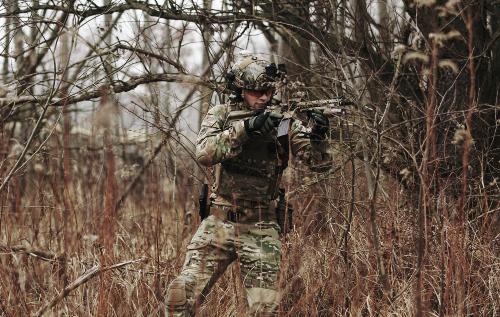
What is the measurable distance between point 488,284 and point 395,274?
0.46 m

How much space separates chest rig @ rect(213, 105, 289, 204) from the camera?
10.7 ft

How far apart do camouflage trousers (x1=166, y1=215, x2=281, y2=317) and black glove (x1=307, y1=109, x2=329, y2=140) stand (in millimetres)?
509

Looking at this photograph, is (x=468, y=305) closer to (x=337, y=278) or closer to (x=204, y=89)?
(x=337, y=278)

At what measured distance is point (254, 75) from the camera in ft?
10.5

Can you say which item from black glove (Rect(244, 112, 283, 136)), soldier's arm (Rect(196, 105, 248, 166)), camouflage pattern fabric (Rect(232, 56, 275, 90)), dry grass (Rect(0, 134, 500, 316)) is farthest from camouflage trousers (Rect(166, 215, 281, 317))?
camouflage pattern fabric (Rect(232, 56, 275, 90))

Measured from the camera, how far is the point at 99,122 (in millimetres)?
1769

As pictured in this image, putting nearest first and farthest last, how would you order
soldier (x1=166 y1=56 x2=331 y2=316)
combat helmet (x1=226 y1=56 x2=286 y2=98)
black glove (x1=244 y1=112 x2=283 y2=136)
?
black glove (x1=244 y1=112 x2=283 y2=136) → soldier (x1=166 y1=56 x2=331 y2=316) → combat helmet (x1=226 y1=56 x2=286 y2=98)

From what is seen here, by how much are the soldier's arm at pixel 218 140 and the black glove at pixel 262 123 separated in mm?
37

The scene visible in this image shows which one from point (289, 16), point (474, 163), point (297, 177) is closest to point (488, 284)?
point (474, 163)

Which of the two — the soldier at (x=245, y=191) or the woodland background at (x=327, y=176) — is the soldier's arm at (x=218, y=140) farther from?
the woodland background at (x=327, y=176)

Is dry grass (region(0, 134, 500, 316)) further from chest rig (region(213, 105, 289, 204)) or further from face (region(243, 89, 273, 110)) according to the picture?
face (region(243, 89, 273, 110))

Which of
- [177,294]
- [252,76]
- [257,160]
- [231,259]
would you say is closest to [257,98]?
[252,76]

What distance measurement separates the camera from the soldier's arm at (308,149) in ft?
10.6

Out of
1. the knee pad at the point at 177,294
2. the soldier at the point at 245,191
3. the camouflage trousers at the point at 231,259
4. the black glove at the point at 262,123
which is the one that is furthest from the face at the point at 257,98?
the knee pad at the point at 177,294
